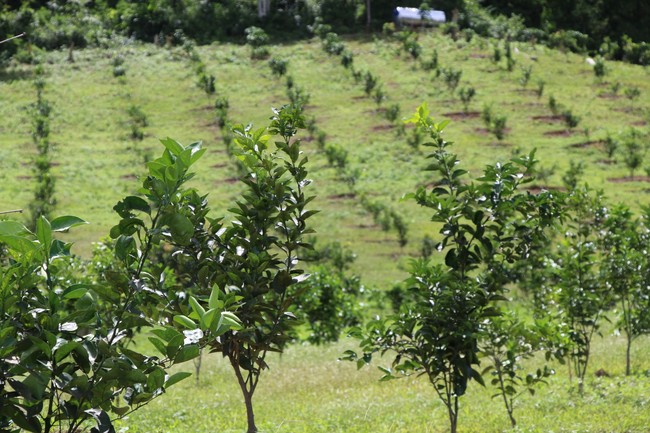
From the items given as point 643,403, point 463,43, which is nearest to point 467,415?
point 643,403

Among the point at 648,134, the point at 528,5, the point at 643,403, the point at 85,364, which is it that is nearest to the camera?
the point at 85,364

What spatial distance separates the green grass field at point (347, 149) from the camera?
987 centimetres

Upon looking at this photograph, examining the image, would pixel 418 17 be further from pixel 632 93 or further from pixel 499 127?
pixel 499 127

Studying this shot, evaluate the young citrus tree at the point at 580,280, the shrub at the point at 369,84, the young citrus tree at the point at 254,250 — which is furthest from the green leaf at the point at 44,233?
the shrub at the point at 369,84

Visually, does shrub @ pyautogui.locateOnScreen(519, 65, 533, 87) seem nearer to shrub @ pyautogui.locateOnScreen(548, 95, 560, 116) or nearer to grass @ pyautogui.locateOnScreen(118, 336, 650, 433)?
shrub @ pyautogui.locateOnScreen(548, 95, 560, 116)

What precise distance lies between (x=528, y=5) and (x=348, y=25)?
14836 millimetres

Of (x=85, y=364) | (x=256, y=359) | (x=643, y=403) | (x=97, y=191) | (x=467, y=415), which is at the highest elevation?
(x=85, y=364)

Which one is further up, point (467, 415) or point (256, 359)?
point (256, 359)

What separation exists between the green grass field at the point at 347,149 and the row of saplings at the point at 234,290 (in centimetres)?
140

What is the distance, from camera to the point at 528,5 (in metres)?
70.2

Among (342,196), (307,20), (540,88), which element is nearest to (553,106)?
(540,88)

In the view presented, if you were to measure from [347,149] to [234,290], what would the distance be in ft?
123

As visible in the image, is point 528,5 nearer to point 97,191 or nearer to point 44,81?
point 44,81

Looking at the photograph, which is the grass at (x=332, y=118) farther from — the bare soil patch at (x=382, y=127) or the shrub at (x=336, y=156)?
the shrub at (x=336, y=156)
